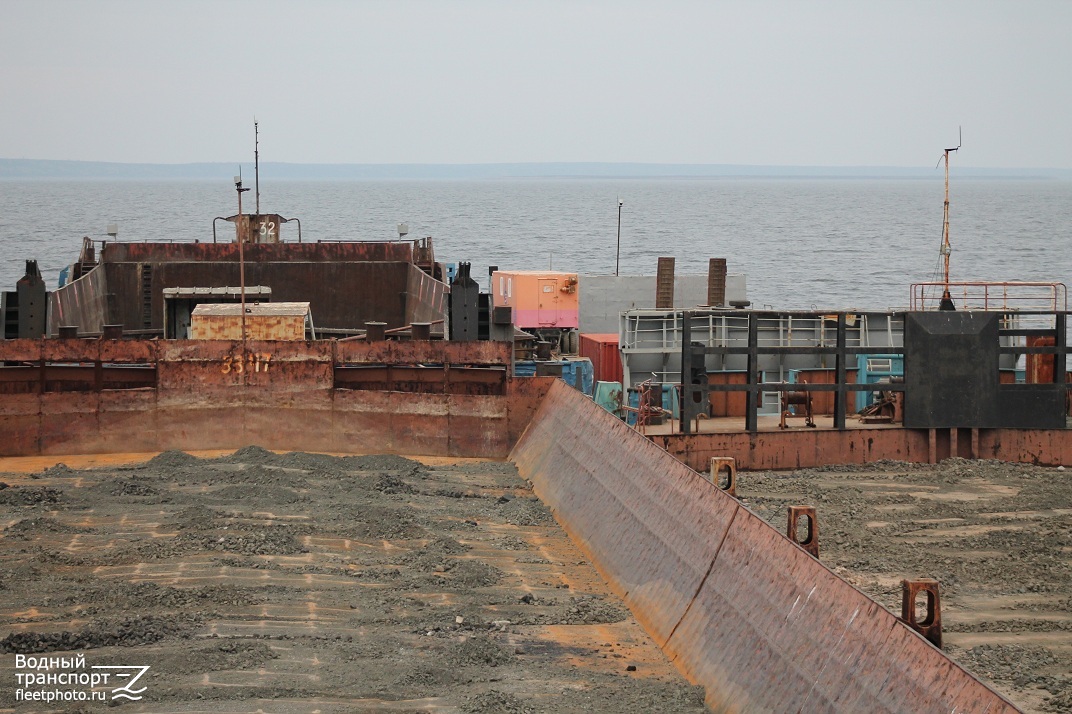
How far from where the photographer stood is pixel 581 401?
1753 cm

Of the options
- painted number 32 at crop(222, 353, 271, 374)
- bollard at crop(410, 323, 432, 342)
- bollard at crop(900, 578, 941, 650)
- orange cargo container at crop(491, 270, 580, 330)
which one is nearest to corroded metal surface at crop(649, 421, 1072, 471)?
bollard at crop(410, 323, 432, 342)

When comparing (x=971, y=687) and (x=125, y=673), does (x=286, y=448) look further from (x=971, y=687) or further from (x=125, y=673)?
(x=971, y=687)

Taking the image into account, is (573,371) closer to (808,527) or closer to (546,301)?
(546,301)

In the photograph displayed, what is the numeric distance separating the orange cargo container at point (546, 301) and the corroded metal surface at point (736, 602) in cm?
1973

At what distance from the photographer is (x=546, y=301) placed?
35.9 metres

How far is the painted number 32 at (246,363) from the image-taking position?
64.6 ft

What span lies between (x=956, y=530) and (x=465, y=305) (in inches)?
339

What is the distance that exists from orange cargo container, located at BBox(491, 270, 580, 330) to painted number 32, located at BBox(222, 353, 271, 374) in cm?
1628

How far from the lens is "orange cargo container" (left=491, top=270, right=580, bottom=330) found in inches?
1409

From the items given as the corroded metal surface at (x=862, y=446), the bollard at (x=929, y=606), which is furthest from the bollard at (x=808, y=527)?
the corroded metal surface at (x=862, y=446)

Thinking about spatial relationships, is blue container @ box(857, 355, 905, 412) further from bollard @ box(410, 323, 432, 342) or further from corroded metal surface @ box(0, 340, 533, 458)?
bollard @ box(410, 323, 432, 342)

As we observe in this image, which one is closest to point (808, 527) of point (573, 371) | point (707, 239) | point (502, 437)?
point (502, 437)

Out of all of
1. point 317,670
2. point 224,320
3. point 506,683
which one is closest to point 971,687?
point 506,683

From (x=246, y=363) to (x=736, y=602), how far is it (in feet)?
37.6
